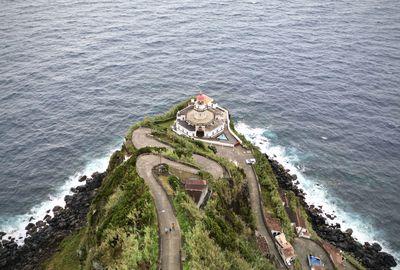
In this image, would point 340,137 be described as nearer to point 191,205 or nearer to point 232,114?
point 232,114

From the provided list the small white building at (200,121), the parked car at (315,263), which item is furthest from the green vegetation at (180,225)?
the small white building at (200,121)

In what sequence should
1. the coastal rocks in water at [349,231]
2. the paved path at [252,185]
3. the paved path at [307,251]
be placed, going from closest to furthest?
1. the paved path at [307,251]
2. the paved path at [252,185]
3. the coastal rocks in water at [349,231]

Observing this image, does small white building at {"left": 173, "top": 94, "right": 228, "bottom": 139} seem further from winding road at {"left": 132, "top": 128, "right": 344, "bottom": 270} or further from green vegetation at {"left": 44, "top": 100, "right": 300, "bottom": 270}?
green vegetation at {"left": 44, "top": 100, "right": 300, "bottom": 270}

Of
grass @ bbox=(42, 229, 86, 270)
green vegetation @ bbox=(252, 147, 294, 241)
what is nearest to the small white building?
green vegetation @ bbox=(252, 147, 294, 241)

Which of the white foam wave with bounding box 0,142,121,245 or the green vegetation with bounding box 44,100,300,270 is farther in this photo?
the white foam wave with bounding box 0,142,121,245

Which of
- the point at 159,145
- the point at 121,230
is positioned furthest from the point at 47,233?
the point at 121,230

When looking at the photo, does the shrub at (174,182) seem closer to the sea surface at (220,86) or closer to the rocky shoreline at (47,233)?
the rocky shoreline at (47,233)

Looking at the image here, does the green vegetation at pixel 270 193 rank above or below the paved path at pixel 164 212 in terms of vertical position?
below
